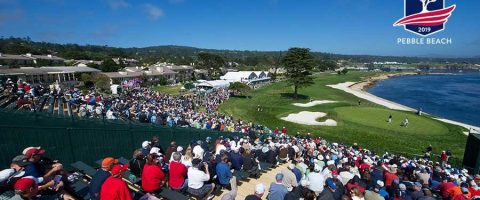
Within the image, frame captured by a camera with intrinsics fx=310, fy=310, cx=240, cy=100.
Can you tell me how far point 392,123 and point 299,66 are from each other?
1150 inches

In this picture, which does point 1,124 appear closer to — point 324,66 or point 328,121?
point 328,121

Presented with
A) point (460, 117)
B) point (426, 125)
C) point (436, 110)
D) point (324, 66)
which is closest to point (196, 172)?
point (426, 125)

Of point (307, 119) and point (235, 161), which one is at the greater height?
point (235, 161)

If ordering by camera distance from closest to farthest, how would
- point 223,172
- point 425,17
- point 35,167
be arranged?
point 35,167, point 223,172, point 425,17

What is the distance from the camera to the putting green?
30853 mm

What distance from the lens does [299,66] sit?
60.9 metres

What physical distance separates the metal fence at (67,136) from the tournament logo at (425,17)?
2066cm

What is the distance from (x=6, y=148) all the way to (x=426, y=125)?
1420 inches

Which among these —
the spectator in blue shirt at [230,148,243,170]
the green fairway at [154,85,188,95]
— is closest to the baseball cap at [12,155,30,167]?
the spectator in blue shirt at [230,148,243,170]

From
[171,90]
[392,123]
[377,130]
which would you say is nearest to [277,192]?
[377,130]

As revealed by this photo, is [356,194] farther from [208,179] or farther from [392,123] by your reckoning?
[392,123]

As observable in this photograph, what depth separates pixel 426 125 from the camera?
33.0 metres

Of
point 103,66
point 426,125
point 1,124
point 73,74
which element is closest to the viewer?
point 1,124

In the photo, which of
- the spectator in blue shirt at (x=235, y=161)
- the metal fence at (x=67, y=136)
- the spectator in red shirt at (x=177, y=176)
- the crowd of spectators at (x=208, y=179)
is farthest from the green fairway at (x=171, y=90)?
the spectator in red shirt at (x=177, y=176)
